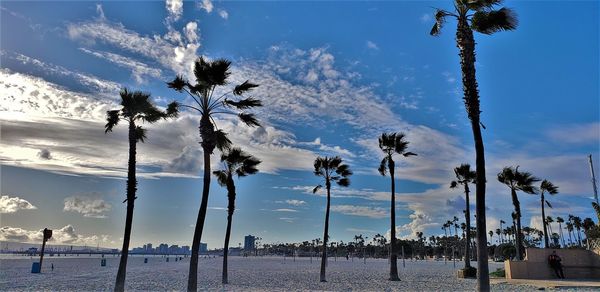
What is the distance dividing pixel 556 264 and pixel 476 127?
672 inches

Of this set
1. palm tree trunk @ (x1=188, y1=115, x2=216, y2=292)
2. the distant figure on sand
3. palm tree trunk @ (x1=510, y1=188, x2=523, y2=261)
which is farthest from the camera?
palm tree trunk @ (x1=510, y1=188, x2=523, y2=261)

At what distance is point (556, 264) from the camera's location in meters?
25.4

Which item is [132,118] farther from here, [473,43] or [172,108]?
[473,43]

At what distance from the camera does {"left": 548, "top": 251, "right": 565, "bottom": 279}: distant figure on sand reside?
2523 cm

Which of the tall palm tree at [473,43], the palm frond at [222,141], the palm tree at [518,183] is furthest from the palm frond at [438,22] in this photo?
the palm tree at [518,183]

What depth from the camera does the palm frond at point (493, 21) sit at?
13336 millimetres

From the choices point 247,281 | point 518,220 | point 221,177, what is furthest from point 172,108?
point 518,220

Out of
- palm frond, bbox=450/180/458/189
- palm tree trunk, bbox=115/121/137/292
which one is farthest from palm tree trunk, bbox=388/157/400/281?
palm tree trunk, bbox=115/121/137/292

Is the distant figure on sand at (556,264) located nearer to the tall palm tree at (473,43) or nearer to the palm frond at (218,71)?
the tall palm tree at (473,43)

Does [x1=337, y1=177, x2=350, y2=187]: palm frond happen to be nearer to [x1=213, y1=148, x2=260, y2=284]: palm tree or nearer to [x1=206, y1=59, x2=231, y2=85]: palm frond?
[x1=213, y1=148, x2=260, y2=284]: palm tree

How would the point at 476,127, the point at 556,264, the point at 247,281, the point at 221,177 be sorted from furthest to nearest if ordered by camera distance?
the point at 247,281 → the point at 221,177 → the point at 556,264 → the point at 476,127

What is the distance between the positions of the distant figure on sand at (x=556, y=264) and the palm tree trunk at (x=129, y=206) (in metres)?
23.3

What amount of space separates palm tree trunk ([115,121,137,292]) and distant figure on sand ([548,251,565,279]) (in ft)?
76.4

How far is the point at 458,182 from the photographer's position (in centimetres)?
3569
